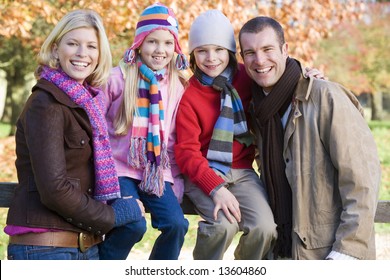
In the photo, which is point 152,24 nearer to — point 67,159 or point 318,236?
point 67,159

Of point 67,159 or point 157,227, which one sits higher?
point 67,159

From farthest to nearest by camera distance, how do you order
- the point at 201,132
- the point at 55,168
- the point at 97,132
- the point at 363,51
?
the point at 363,51 → the point at 201,132 → the point at 97,132 → the point at 55,168

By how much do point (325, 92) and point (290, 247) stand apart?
87 cm

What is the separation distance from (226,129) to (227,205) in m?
0.43

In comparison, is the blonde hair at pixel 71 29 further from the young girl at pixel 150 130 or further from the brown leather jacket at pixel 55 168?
the young girl at pixel 150 130

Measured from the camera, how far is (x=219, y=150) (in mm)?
3520

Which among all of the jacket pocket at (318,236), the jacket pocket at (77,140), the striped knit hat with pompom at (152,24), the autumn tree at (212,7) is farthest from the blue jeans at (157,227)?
the autumn tree at (212,7)

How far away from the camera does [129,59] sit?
145 inches

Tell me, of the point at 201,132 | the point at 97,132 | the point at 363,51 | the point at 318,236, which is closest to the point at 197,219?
the point at 201,132

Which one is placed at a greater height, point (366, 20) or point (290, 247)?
point (366, 20)

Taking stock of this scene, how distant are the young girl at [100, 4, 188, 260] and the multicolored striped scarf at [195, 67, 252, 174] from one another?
0.26m

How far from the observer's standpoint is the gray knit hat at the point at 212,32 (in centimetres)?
373
